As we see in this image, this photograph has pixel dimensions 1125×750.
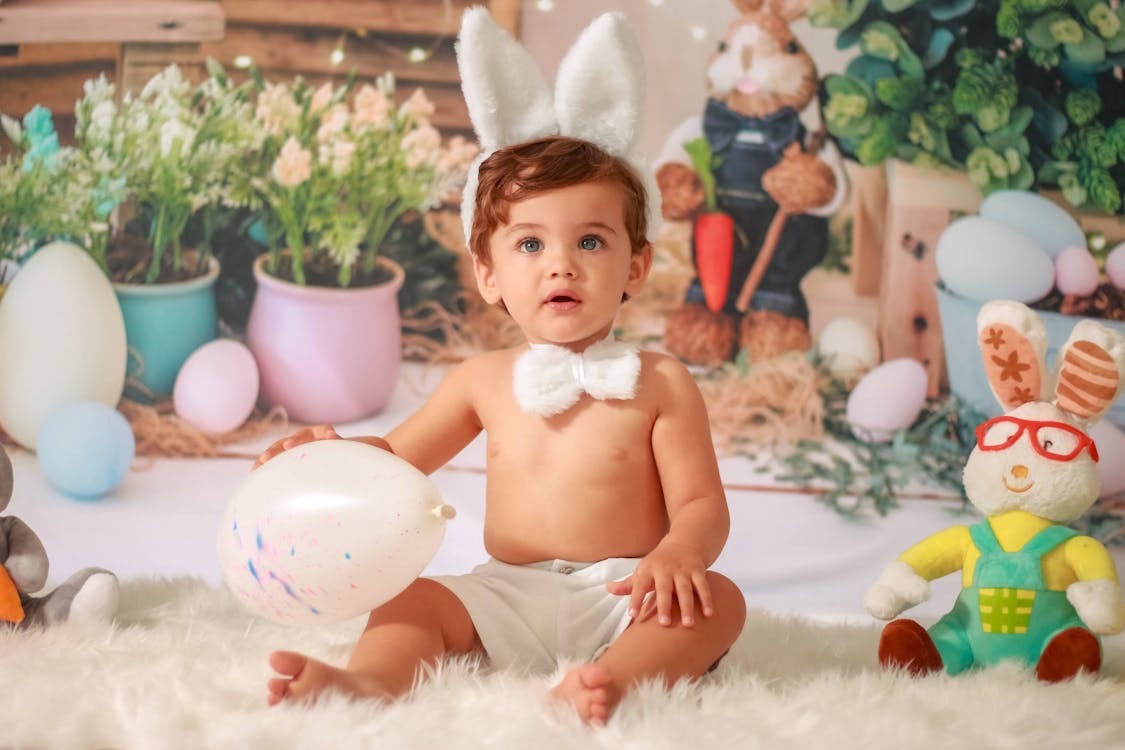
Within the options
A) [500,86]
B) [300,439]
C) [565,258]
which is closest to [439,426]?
[300,439]

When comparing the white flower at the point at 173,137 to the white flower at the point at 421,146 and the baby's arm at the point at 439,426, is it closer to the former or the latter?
the white flower at the point at 421,146

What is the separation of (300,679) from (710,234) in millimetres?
1422

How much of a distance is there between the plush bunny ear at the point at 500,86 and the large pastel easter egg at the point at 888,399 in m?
1.03

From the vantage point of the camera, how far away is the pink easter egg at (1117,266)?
226 cm

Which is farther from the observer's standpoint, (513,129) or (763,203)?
(763,203)

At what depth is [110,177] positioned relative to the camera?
243 centimetres

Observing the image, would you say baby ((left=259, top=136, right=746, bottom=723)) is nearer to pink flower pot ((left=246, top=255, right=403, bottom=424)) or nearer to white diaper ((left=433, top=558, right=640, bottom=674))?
white diaper ((left=433, top=558, right=640, bottom=674))

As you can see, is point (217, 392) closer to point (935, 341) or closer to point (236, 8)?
point (236, 8)

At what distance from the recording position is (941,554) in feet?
5.22

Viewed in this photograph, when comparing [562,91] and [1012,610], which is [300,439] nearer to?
[562,91]

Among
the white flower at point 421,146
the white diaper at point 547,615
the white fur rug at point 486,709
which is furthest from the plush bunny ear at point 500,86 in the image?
the white flower at point 421,146

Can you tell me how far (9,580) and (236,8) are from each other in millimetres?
1283

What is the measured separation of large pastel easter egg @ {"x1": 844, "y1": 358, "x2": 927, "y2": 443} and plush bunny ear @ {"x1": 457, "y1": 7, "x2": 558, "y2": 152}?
1031 millimetres

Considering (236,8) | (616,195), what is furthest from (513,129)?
(236,8)
